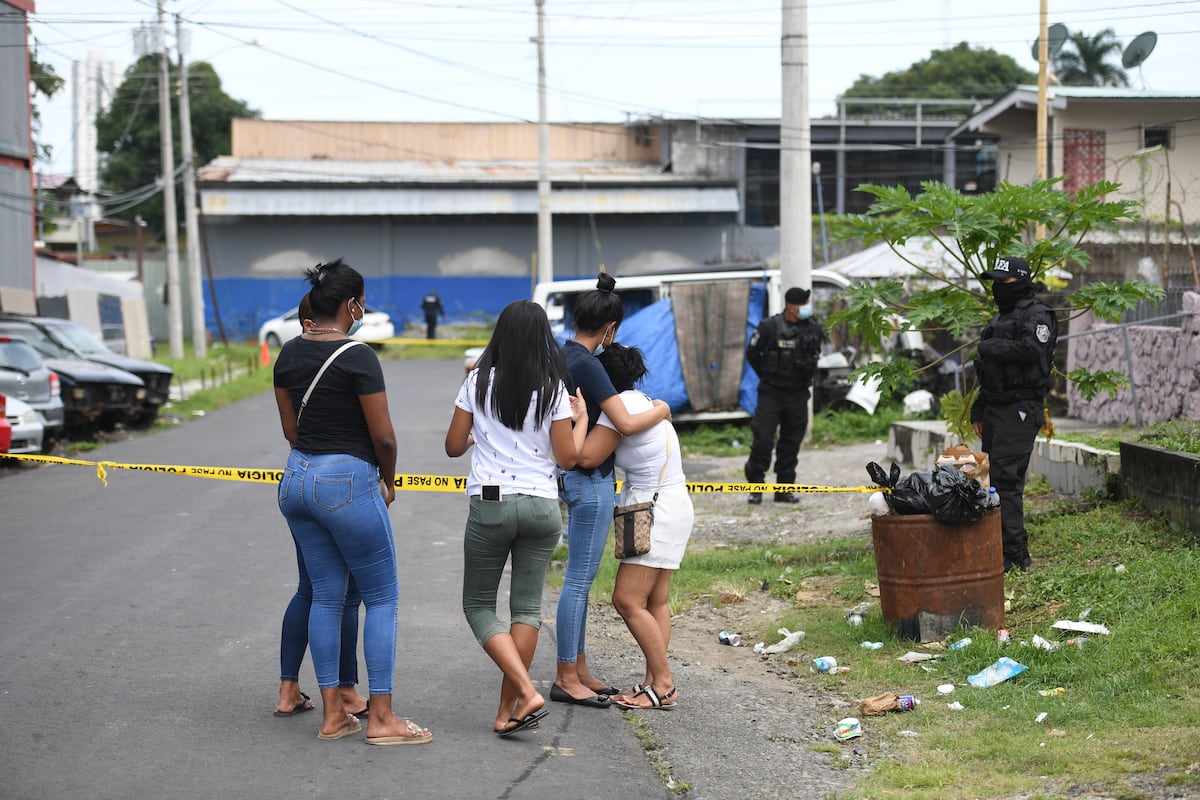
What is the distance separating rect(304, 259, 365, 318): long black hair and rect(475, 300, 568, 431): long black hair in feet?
1.98

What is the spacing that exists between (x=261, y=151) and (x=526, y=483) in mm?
44082

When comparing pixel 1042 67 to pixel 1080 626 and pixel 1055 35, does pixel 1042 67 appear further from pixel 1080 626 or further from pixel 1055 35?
pixel 1080 626

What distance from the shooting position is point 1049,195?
7.98m

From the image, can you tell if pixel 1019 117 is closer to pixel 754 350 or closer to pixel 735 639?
pixel 754 350

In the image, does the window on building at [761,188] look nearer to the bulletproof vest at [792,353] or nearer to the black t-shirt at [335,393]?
the bulletproof vest at [792,353]

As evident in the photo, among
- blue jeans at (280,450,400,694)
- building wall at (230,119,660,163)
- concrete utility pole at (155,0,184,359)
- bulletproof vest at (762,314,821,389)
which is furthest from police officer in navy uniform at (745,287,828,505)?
building wall at (230,119,660,163)

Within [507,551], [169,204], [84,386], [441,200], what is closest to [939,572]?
[507,551]

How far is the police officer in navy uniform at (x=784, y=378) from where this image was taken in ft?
36.1

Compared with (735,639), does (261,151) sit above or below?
above

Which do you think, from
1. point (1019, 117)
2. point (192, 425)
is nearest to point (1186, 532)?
point (192, 425)

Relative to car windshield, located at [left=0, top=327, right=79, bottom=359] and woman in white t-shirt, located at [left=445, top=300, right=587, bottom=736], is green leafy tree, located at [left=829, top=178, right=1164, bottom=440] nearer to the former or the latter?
woman in white t-shirt, located at [left=445, top=300, right=587, bottom=736]

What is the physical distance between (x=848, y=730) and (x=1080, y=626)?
1.71m

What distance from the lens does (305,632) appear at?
5.33m

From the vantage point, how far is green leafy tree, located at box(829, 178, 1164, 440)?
25.9ft
